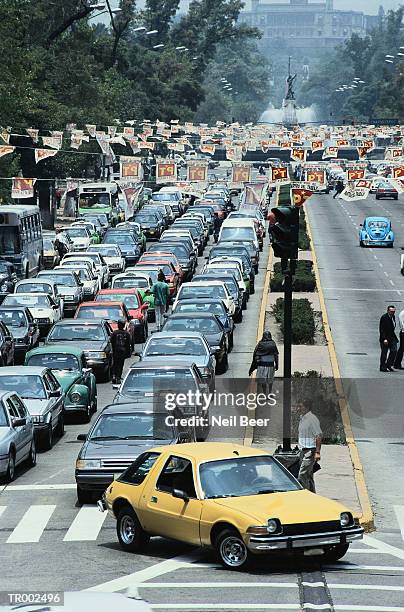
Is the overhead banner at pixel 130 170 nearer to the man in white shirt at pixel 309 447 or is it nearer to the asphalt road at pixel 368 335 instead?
the asphalt road at pixel 368 335

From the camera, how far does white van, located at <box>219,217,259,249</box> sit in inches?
2468

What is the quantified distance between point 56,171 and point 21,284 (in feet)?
153

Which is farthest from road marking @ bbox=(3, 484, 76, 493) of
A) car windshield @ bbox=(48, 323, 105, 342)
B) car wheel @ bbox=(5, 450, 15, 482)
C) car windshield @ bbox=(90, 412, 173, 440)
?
car windshield @ bbox=(48, 323, 105, 342)

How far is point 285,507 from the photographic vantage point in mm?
16406

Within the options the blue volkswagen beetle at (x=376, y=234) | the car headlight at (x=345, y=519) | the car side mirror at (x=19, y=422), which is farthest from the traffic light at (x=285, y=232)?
the blue volkswagen beetle at (x=376, y=234)

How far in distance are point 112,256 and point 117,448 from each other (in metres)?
37.4

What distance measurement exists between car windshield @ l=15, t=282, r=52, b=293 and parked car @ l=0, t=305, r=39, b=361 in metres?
4.96

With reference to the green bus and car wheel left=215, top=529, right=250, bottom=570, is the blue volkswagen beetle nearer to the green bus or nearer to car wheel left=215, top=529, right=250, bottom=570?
the green bus

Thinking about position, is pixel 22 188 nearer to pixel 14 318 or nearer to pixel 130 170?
pixel 130 170

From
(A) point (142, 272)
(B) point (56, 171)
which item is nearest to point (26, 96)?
(B) point (56, 171)

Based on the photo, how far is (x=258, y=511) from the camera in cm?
1623

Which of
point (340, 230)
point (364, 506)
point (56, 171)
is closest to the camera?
point (364, 506)

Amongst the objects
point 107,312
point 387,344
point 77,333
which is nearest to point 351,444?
point 387,344

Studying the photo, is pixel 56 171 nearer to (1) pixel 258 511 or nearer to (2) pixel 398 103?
(1) pixel 258 511
